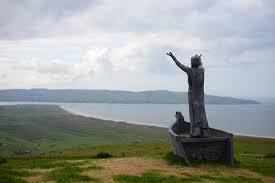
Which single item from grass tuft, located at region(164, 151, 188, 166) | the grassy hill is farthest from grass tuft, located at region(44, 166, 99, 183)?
the grassy hill

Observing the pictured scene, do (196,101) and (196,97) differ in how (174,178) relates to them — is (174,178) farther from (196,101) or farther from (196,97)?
(196,97)

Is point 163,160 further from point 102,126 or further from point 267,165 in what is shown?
→ point 102,126

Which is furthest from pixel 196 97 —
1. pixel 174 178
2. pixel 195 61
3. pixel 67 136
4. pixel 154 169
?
pixel 67 136

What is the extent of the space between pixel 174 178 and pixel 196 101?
7990 mm

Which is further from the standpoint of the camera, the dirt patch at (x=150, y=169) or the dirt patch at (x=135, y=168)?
the dirt patch at (x=150, y=169)

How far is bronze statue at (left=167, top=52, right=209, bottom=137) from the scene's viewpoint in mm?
27234

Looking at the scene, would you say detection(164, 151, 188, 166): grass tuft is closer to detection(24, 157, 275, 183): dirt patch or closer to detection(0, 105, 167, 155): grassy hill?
detection(24, 157, 275, 183): dirt patch

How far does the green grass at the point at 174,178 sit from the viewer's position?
1966 centimetres

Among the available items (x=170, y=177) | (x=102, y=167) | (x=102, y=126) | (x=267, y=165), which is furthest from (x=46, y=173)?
(x=102, y=126)

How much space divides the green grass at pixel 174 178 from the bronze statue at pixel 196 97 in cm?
543

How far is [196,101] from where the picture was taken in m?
27.6

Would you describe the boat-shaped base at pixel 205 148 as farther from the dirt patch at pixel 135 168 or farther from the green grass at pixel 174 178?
the green grass at pixel 174 178

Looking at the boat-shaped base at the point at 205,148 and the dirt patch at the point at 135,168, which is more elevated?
the boat-shaped base at the point at 205,148

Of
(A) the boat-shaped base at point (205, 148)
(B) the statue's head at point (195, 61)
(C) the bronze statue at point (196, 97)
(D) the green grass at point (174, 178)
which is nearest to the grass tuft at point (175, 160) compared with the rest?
(A) the boat-shaped base at point (205, 148)
